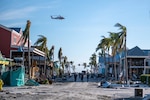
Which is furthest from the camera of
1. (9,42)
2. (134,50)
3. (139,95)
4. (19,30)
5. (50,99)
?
(134,50)

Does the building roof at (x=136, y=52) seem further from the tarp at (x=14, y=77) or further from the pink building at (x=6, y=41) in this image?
the tarp at (x=14, y=77)

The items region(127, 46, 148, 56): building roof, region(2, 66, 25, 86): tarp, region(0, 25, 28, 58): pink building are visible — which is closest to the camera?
region(2, 66, 25, 86): tarp

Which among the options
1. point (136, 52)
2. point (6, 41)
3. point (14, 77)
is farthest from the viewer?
point (136, 52)

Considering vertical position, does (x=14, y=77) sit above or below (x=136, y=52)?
below

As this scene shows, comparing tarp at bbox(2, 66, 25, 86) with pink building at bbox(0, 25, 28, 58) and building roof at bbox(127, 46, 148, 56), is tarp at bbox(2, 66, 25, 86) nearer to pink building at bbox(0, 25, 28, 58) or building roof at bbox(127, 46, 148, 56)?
pink building at bbox(0, 25, 28, 58)

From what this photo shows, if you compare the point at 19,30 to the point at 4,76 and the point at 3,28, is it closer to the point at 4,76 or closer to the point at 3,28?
the point at 3,28

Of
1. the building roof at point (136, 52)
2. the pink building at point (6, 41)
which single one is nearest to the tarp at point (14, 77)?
the pink building at point (6, 41)

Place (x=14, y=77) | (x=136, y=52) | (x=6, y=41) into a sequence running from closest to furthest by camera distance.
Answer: (x=14, y=77)
(x=6, y=41)
(x=136, y=52)

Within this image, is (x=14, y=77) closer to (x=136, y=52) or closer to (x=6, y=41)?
(x=6, y=41)

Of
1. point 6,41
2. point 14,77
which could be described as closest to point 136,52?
point 6,41

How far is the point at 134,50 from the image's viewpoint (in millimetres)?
80688

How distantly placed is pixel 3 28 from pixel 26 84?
61.3 feet

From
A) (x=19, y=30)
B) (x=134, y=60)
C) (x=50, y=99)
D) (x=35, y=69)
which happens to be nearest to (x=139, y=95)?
(x=50, y=99)

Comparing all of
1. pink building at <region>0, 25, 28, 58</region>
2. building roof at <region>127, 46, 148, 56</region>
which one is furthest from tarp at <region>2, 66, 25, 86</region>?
building roof at <region>127, 46, 148, 56</region>
